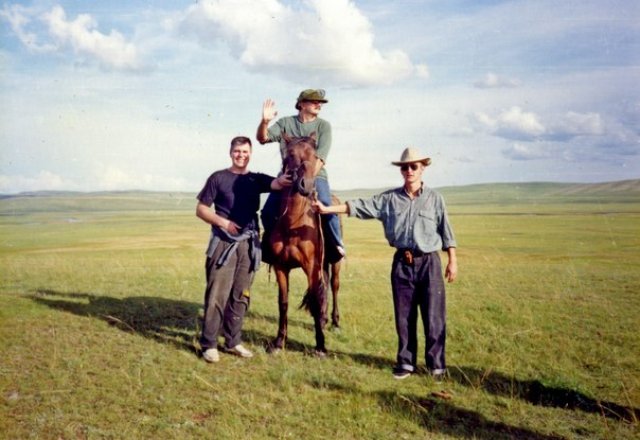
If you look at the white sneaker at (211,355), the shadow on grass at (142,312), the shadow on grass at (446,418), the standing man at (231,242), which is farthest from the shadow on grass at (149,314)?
the shadow on grass at (446,418)

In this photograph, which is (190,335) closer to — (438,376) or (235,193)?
(235,193)

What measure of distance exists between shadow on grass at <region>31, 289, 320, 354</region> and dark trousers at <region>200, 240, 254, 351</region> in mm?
534

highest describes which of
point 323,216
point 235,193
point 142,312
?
point 235,193

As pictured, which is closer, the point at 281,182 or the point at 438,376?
the point at 438,376

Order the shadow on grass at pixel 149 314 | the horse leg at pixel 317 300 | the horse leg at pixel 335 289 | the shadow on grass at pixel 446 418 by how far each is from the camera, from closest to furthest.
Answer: the shadow on grass at pixel 446 418, the horse leg at pixel 317 300, the shadow on grass at pixel 149 314, the horse leg at pixel 335 289

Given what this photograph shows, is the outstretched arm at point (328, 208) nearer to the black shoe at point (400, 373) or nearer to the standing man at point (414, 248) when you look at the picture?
the standing man at point (414, 248)

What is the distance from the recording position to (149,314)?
9.32 meters

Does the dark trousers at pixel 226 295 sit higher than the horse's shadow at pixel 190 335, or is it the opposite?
the dark trousers at pixel 226 295

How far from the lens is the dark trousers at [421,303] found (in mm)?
6008

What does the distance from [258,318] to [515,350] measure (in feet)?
15.3

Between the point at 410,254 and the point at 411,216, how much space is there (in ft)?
1.56

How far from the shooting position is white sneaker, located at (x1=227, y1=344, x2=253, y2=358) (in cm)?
690

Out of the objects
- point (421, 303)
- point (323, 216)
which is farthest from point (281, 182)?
point (421, 303)

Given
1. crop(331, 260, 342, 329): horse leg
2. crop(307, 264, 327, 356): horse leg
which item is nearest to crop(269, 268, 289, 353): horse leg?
crop(307, 264, 327, 356): horse leg
